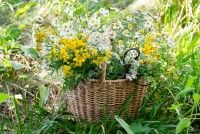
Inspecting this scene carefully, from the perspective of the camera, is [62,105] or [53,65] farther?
[62,105]

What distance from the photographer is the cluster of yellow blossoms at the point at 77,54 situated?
1940 millimetres

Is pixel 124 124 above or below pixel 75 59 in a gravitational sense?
below

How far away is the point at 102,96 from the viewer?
6.74ft

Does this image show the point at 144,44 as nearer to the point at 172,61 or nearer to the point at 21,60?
the point at 172,61

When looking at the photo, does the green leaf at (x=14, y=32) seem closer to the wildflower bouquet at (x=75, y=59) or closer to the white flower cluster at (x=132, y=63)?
the wildflower bouquet at (x=75, y=59)

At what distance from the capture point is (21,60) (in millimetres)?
2898

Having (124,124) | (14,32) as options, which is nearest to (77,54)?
(124,124)

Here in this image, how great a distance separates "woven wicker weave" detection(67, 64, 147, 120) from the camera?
2.04 m

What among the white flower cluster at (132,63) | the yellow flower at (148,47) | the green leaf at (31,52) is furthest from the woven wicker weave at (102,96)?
the green leaf at (31,52)

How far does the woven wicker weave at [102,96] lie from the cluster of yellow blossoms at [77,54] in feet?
0.17

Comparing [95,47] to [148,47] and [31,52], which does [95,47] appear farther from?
[31,52]

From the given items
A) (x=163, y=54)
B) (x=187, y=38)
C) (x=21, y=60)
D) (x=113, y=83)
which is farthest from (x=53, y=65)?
(x=187, y=38)

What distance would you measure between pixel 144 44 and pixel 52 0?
1.09 m

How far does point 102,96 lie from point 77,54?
25 cm
